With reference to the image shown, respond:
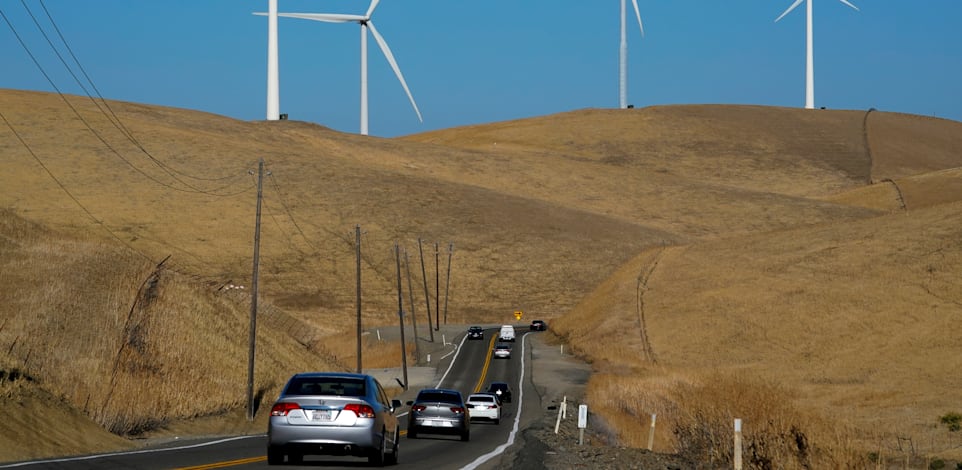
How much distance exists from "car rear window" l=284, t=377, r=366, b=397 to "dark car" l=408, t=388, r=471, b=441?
13.2m

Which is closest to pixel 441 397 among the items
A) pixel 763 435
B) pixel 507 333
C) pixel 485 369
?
pixel 763 435

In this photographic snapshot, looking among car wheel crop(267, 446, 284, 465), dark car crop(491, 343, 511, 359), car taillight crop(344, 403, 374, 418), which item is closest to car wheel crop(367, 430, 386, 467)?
car taillight crop(344, 403, 374, 418)

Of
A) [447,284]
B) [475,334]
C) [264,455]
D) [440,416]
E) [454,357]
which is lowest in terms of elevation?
[454,357]

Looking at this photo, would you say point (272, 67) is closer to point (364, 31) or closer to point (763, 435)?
point (364, 31)

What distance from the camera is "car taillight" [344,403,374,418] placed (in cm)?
2169

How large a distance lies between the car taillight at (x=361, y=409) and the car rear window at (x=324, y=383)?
30 cm

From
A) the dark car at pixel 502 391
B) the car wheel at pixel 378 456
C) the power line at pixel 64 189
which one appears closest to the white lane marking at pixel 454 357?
the dark car at pixel 502 391

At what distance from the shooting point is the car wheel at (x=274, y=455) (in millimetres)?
21797

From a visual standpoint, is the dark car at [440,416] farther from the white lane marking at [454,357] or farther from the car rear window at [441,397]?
the white lane marking at [454,357]

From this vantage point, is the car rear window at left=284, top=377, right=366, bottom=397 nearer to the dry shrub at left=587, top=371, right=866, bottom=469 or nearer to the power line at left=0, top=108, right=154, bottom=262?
the dry shrub at left=587, top=371, right=866, bottom=469

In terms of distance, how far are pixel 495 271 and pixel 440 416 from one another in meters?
96.7

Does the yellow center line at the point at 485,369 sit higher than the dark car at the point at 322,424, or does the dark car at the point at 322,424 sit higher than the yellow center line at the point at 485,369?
the dark car at the point at 322,424

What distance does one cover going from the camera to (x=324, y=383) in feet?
73.6

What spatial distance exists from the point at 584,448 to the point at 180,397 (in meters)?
14.1
